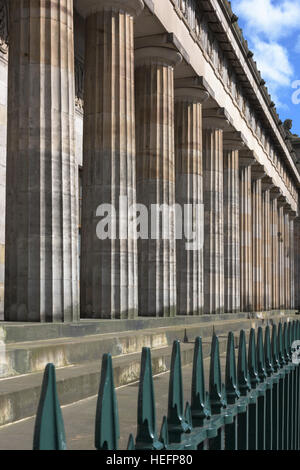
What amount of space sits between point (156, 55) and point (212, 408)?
18.9m

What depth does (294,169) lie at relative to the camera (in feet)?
235

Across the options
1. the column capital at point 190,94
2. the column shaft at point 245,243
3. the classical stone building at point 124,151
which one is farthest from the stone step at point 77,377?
the column shaft at point 245,243

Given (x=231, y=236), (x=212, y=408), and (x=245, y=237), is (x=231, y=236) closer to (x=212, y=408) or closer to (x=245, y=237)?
(x=245, y=237)

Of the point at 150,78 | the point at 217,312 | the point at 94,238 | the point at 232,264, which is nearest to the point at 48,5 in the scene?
the point at 94,238

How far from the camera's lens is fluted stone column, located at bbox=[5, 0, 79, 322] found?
52.7 feet

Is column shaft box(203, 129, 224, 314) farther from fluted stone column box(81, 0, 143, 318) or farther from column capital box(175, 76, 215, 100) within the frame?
fluted stone column box(81, 0, 143, 318)

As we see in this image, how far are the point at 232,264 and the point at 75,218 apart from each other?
2405cm

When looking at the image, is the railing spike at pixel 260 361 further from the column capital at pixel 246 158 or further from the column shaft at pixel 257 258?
the column shaft at pixel 257 258

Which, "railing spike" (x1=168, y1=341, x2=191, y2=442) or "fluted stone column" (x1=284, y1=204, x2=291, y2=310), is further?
"fluted stone column" (x1=284, y1=204, x2=291, y2=310)

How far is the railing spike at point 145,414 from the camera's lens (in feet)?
21.5

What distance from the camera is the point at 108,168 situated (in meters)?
21.2

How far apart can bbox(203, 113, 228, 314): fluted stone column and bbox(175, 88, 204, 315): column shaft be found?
12.0 ft

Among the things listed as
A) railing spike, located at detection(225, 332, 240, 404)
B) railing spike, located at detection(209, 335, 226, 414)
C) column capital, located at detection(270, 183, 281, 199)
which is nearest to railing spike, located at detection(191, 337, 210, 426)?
railing spike, located at detection(209, 335, 226, 414)

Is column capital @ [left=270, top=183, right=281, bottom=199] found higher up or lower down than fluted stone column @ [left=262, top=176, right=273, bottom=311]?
higher up
